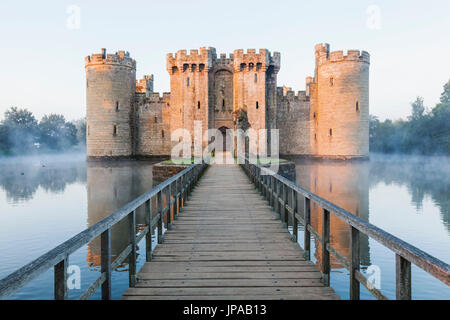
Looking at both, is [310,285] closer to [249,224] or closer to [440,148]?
[249,224]

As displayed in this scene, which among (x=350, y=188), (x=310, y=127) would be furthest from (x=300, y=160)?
(x=350, y=188)

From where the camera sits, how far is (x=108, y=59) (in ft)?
109

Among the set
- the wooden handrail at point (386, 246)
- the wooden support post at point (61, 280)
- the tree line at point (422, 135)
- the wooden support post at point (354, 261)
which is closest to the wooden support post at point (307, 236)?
the wooden handrail at point (386, 246)

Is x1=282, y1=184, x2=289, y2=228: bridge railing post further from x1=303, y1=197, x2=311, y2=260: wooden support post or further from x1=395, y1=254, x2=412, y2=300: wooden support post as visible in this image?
x1=395, y1=254, x2=412, y2=300: wooden support post

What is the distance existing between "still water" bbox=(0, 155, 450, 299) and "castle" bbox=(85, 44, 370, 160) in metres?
9.36

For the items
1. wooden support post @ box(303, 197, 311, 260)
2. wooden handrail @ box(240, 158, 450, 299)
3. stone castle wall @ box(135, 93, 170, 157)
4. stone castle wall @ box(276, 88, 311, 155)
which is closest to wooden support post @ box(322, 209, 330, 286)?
wooden handrail @ box(240, 158, 450, 299)

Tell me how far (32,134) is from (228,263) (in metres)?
62.7

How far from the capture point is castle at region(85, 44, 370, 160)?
31359mm

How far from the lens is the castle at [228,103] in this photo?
3136 centimetres

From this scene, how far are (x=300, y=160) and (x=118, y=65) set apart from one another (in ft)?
62.1

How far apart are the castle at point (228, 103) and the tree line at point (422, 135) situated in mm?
15597

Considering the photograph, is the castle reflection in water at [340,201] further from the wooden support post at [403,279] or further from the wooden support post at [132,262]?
the wooden support post at [403,279]

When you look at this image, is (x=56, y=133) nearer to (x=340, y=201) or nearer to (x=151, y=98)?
(x=151, y=98)
